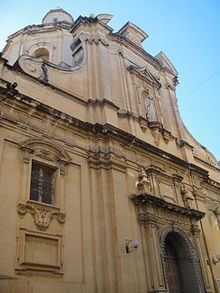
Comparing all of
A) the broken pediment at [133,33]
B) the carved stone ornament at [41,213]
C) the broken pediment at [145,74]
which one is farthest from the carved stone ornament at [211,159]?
the carved stone ornament at [41,213]

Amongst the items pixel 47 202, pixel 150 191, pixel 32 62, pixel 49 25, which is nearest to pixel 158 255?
pixel 150 191

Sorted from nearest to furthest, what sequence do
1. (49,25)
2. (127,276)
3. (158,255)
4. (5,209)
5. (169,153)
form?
(5,209)
(127,276)
(158,255)
(169,153)
(49,25)

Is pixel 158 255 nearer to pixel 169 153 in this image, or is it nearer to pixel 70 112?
pixel 169 153

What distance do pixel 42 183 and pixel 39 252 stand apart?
216cm

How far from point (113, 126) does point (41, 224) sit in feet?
15.6

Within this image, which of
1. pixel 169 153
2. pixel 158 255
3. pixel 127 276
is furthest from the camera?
pixel 169 153

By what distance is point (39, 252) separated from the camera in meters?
8.95

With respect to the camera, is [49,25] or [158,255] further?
[49,25]

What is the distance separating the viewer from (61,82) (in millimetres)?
13156

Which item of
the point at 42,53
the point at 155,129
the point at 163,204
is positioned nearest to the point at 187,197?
the point at 163,204

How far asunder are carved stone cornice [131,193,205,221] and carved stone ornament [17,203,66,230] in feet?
10.00

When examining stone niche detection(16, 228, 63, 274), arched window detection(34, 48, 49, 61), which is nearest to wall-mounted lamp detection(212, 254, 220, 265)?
stone niche detection(16, 228, 63, 274)

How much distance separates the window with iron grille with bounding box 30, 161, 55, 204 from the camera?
998 cm

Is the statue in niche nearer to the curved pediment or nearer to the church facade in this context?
the church facade
